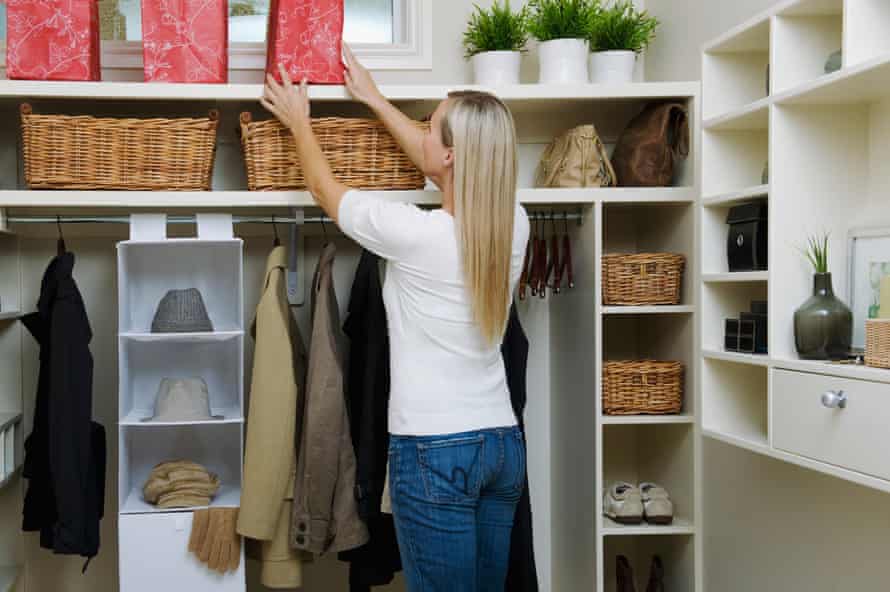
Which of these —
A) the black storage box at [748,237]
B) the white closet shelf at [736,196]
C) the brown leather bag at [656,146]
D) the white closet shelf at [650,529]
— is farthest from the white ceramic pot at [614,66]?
the white closet shelf at [650,529]

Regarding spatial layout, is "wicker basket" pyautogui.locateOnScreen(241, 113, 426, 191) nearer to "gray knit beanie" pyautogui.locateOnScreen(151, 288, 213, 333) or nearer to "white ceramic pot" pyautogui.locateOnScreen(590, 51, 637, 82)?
"gray knit beanie" pyautogui.locateOnScreen(151, 288, 213, 333)

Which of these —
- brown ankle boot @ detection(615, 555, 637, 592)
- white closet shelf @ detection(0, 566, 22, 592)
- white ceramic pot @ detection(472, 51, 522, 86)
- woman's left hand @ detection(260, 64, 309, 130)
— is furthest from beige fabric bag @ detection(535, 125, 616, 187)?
white closet shelf @ detection(0, 566, 22, 592)

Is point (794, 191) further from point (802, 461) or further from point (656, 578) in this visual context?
point (656, 578)

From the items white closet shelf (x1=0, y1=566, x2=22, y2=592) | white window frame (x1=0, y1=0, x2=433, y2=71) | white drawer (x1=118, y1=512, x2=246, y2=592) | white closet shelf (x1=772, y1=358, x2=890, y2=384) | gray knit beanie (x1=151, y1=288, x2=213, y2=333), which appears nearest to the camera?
white closet shelf (x1=772, y1=358, x2=890, y2=384)

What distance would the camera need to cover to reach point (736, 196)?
7.22 ft

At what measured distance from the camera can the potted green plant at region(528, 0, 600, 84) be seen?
9.22ft

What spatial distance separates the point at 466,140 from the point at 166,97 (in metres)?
1.02

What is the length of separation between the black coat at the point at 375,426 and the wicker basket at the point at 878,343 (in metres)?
1.04

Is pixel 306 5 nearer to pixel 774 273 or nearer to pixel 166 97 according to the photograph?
pixel 166 97

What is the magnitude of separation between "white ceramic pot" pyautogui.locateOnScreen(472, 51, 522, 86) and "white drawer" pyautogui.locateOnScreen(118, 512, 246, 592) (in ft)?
4.92

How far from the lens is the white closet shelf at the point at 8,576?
276 centimetres

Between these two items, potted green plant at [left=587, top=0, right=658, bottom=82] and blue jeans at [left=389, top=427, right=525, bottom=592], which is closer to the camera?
blue jeans at [left=389, top=427, right=525, bottom=592]

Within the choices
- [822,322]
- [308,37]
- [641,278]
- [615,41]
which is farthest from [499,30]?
[822,322]

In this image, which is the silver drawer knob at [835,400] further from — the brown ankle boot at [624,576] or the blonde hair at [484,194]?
the brown ankle boot at [624,576]
